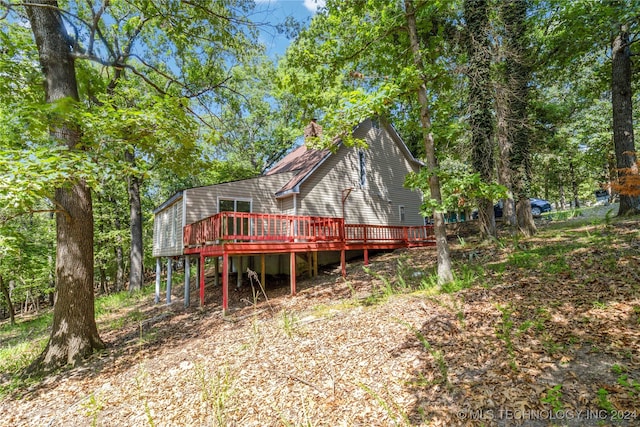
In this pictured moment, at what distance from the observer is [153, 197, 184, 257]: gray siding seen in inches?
499

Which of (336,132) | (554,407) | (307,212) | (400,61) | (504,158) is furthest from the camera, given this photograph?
(307,212)

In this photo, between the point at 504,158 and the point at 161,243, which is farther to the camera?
the point at 161,243

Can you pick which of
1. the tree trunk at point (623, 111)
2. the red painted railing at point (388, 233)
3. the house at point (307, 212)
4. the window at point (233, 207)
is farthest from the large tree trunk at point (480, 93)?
the window at point (233, 207)

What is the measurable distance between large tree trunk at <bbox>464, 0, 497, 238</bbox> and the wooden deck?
16.7 feet

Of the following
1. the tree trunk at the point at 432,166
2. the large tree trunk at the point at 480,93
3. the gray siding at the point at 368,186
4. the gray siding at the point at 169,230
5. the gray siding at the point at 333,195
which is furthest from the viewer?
the gray siding at the point at 368,186

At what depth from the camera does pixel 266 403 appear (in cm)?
372

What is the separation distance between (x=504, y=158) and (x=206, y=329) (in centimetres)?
876

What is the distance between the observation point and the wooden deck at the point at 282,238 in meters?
8.86

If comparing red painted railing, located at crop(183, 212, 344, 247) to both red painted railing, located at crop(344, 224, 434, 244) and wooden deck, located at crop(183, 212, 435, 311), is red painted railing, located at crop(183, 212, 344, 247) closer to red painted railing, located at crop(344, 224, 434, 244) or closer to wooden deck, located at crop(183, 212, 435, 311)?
wooden deck, located at crop(183, 212, 435, 311)

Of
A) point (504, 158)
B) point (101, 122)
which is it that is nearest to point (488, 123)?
point (504, 158)

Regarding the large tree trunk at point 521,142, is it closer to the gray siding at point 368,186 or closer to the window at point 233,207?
the gray siding at point 368,186

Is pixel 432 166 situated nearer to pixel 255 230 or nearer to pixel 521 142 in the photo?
pixel 521 142

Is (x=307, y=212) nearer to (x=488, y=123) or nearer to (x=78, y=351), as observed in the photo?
(x=488, y=123)

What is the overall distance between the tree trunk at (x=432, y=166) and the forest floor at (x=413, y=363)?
53cm
